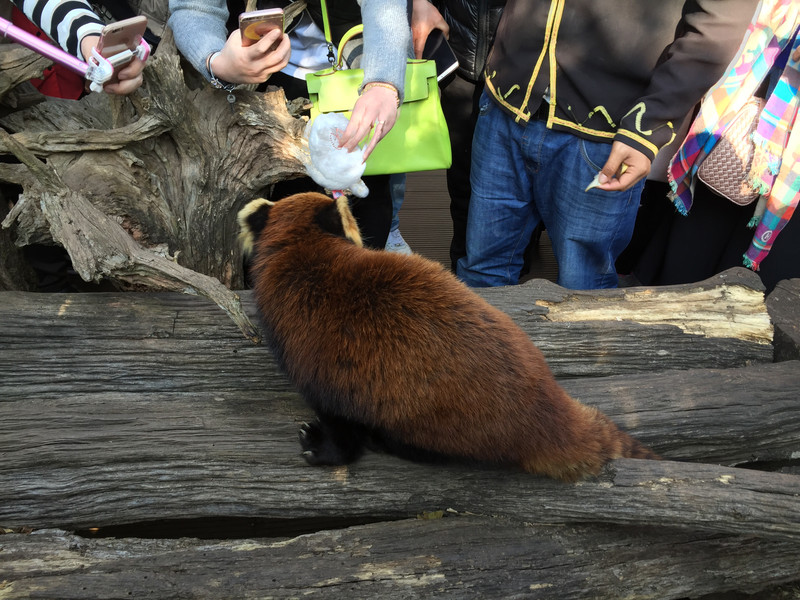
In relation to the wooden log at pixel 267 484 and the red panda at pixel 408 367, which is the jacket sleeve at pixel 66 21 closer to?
the red panda at pixel 408 367

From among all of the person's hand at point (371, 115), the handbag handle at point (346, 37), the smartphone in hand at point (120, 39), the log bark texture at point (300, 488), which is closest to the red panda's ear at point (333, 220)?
the person's hand at point (371, 115)

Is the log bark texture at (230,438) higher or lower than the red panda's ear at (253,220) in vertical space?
lower

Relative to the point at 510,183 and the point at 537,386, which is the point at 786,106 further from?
the point at 537,386

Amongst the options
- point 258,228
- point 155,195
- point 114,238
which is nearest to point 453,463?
point 258,228

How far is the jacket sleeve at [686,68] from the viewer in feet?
6.58

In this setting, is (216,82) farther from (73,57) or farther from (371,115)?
(371,115)

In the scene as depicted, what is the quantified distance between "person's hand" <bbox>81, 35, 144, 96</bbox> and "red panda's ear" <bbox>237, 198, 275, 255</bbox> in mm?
668

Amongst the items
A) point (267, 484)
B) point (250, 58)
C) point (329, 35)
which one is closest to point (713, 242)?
point (329, 35)

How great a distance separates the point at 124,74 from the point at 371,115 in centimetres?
83

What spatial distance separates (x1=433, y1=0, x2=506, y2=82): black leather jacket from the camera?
8.72 ft

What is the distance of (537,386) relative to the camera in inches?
57.5

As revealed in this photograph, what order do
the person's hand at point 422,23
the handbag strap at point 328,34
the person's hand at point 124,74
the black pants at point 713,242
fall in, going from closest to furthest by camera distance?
the person's hand at point 124,74 < the handbag strap at point 328,34 < the person's hand at point 422,23 < the black pants at point 713,242

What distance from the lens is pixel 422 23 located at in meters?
2.51

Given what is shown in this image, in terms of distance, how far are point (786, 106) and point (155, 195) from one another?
8.04 feet
